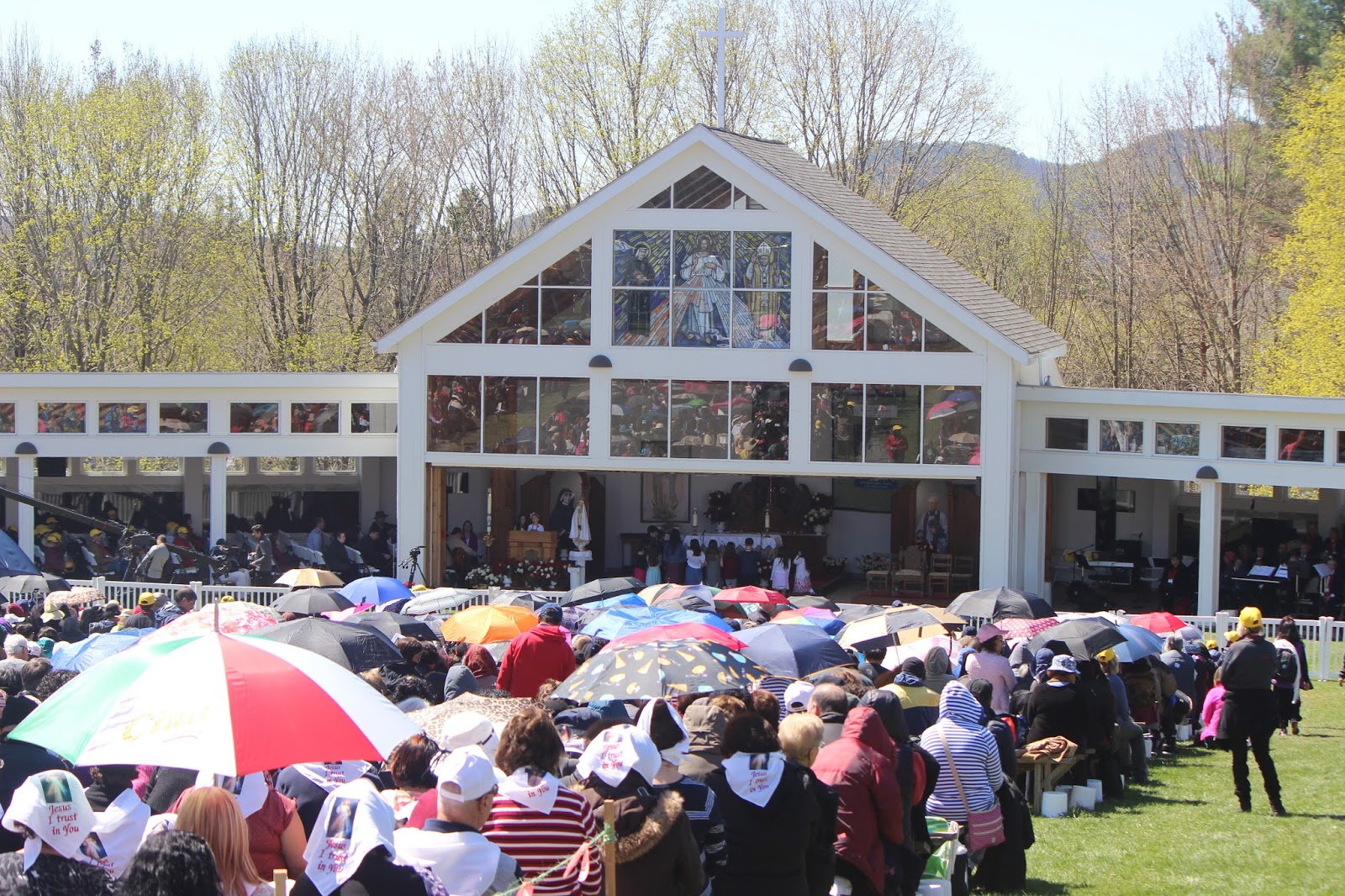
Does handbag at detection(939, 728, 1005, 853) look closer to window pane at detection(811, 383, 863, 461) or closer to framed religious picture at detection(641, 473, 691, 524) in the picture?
window pane at detection(811, 383, 863, 461)

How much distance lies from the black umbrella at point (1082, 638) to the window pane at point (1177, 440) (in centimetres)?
1168

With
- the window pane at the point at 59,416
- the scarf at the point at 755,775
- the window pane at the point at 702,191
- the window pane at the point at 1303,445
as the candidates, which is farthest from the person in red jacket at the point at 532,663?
the window pane at the point at 59,416

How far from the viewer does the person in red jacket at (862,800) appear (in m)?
7.19

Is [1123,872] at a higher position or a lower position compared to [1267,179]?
lower

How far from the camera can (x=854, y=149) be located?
4744cm

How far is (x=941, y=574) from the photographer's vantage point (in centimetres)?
2722

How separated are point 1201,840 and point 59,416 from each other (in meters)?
23.5

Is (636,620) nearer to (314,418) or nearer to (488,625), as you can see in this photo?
(488,625)

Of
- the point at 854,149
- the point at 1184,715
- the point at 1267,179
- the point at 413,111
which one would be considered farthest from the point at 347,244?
the point at 1184,715

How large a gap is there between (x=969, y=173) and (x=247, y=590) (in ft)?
106

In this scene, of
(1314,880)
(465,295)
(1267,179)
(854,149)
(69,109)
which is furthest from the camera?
(854,149)

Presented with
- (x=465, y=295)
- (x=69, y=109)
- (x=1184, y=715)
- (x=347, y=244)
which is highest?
(x=69, y=109)

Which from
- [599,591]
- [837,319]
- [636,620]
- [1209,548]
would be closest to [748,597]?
[599,591]

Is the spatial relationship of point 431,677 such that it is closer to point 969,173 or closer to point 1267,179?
point 1267,179
